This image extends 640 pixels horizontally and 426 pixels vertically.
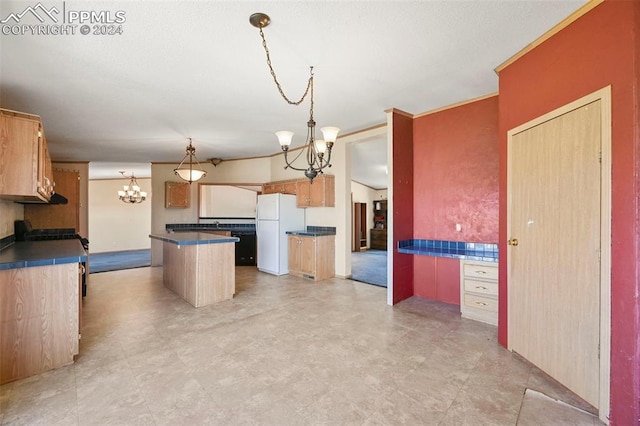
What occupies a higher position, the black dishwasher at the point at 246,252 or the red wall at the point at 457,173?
the red wall at the point at 457,173

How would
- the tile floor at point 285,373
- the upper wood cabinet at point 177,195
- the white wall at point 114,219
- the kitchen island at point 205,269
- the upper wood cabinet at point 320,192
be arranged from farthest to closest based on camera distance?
the white wall at point 114,219 < the upper wood cabinet at point 177,195 < the upper wood cabinet at point 320,192 < the kitchen island at point 205,269 < the tile floor at point 285,373

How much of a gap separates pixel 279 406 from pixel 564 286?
216cm

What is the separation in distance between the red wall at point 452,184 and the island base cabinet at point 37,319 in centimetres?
400

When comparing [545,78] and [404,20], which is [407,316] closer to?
[545,78]

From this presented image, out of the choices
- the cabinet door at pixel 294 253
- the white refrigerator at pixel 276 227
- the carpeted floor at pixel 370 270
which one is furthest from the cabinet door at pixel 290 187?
the carpeted floor at pixel 370 270

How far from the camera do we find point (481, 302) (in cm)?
332

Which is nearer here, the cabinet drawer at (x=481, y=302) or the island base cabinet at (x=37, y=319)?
the island base cabinet at (x=37, y=319)

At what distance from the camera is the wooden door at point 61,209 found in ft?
18.7

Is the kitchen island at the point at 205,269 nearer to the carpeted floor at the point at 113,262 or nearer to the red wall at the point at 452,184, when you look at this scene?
the red wall at the point at 452,184

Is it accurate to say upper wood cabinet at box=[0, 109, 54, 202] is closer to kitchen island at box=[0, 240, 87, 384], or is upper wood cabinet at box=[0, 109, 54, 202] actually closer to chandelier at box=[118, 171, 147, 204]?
kitchen island at box=[0, 240, 87, 384]

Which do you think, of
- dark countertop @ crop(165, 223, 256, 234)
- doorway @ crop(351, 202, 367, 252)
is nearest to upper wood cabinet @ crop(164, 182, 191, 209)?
dark countertop @ crop(165, 223, 256, 234)

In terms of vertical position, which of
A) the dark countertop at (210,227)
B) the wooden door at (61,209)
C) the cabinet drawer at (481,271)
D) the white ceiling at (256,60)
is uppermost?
the white ceiling at (256,60)

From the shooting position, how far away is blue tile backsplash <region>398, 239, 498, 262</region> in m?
3.42

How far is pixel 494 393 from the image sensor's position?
2.00 meters
